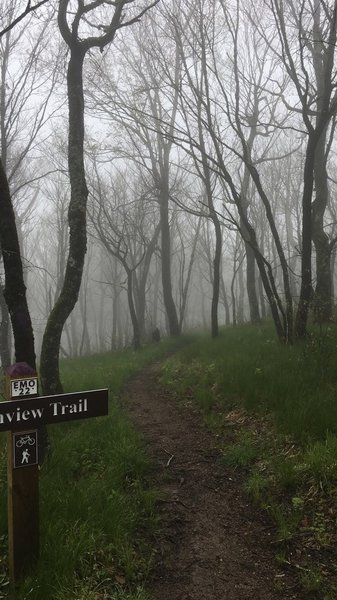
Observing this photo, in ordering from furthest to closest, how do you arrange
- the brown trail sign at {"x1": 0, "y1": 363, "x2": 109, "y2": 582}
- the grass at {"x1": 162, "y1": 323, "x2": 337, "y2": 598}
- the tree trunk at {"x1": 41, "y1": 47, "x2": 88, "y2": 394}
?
the tree trunk at {"x1": 41, "y1": 47, "x2": 88, "y2": 394}, the grass at {"x1": 162, "y1": 323, "x2": 337, "y2": 598}, the brown trail sign at {"x1": 0, "y1": 363, "x2": 109, "y2": 582}

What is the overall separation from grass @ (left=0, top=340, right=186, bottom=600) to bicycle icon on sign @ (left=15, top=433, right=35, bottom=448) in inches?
35.0

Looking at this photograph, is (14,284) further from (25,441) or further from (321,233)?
(321,233)

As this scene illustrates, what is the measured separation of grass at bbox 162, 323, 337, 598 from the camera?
351 cm

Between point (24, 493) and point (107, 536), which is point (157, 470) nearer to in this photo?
point (107, 536)

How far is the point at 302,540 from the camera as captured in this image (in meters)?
3.53

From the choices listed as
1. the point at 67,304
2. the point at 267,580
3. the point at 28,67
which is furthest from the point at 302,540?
the point at 28,67

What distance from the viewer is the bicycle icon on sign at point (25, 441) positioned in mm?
2914

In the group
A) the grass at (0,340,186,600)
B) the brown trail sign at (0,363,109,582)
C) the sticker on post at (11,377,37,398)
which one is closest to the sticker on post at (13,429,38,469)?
the brown trail sign at (0,363,109,582)

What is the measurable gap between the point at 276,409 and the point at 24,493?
355cm

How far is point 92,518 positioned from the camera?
358 cm

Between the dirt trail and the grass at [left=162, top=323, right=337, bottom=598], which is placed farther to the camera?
the grass at [left=162, top=323, right=337, bottom=598]

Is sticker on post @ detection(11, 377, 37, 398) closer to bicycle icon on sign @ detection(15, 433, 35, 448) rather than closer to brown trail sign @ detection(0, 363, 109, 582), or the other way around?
brown trail sign @ detection(0, 363, 109, 582)

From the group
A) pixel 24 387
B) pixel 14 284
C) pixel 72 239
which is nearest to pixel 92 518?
pixel 24 387

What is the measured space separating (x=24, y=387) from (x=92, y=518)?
57.5 inches
